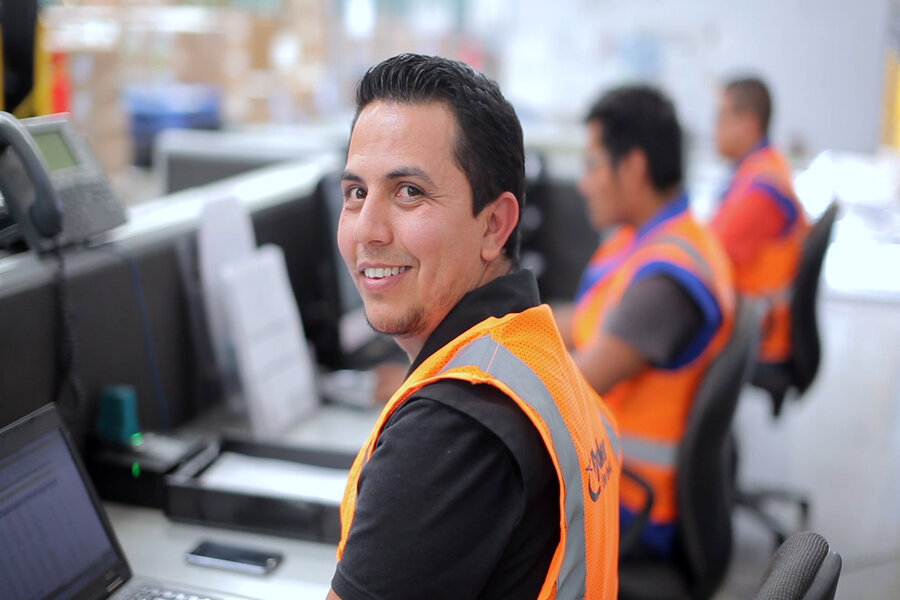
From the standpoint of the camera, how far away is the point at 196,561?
1.38 meters

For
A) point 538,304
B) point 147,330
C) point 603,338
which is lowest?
point 603,338

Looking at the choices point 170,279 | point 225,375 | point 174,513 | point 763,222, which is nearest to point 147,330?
point 170,279

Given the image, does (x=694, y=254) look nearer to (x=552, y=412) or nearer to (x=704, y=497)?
(x=704, y=497)

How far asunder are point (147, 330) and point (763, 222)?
2413mm

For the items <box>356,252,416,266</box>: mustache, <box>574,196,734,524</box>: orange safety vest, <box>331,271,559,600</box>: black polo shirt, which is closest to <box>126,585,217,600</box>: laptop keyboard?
<box>331,271,559,600</box>: black polo shirt

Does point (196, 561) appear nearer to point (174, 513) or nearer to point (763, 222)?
point (174, 513)

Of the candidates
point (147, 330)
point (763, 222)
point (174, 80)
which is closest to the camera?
point (147, 330)

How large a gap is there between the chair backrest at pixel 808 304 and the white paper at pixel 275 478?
1.92 metres

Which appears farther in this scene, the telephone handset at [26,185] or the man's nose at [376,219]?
the telephone handset at [26,185]

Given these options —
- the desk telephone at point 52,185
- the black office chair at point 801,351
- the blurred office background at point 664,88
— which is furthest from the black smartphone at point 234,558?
the blurred office background at point 664,88

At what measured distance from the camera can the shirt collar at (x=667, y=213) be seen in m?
2.16

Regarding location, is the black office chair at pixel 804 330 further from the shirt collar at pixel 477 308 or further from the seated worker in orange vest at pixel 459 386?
the shirt collar at pixel 477 308

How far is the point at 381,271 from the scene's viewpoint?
3.54 ft

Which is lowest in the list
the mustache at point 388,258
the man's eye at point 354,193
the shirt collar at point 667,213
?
the shirt collar at point 667,213
